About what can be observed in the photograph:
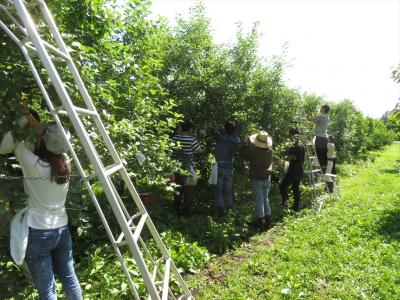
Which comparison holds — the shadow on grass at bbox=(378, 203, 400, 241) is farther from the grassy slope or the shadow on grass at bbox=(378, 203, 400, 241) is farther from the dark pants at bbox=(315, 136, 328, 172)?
the dark pants at bbox=(315, 136, 328, 172)

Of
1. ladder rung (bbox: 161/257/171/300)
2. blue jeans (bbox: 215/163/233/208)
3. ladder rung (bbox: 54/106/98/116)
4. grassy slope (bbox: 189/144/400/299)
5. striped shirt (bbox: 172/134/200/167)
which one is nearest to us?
ladder rung (bbox: 54/106/98/116)

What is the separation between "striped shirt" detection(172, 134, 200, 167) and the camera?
680cm

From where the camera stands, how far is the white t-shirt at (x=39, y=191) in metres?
2.75

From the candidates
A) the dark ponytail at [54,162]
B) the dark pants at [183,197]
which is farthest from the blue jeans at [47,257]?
the dark pants at [183,197]

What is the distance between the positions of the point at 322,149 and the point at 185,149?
4734 millimetres

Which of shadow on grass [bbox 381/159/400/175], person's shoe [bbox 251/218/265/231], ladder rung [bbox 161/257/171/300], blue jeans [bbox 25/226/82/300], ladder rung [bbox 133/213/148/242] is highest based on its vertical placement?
ladder rung [bbox 133/213/148/242]

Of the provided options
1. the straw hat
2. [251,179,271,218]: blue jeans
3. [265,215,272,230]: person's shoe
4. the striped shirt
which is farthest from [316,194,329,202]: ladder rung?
the striped shirt

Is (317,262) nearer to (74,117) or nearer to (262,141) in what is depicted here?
(262,141)

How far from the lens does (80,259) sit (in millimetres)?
4859

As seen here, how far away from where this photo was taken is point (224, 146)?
7.10 meters

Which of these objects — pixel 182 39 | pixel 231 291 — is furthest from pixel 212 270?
pixel 182 39

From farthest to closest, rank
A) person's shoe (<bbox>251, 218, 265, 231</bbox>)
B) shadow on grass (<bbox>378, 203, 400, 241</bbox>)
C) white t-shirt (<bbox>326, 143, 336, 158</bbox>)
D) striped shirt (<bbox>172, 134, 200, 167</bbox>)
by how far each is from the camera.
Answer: white t-shirt (<bbox>326, 143, 336, 158</bbox>)
person's shoe (<bbox>251, 218, 265, 231</bbox>)
striped shirt (<bbox>172, 134, 200, 167</bbox>)
shadow on grass (<bbox>378, 203, 400, 241</bbox>)

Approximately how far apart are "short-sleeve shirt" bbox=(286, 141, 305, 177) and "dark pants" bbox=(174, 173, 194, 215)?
7.97ft

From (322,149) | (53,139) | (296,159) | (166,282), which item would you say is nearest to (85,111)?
(53,139)
